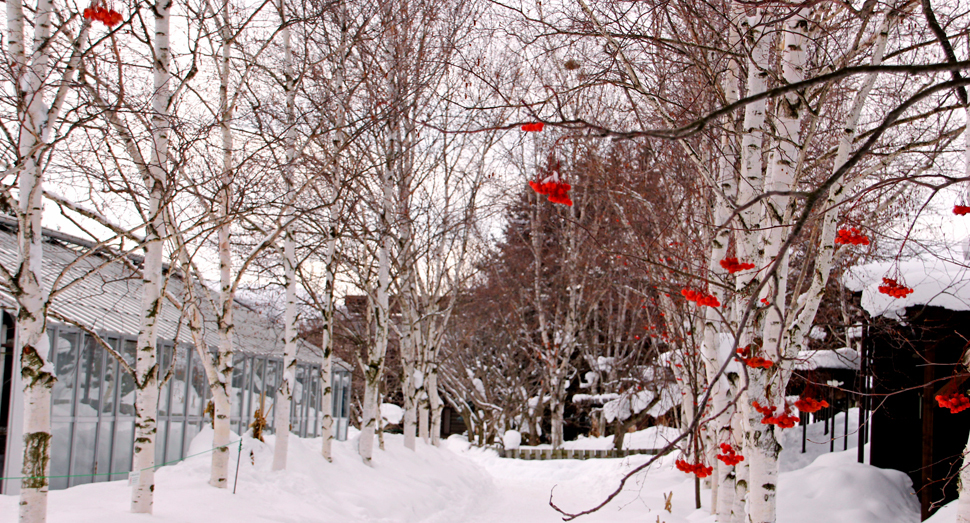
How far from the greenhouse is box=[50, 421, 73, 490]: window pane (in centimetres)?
1

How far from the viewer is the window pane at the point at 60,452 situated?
30.9ft

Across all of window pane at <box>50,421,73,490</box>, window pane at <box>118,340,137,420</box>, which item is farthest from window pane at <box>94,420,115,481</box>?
window pane at <box>50,421,73,490</box>

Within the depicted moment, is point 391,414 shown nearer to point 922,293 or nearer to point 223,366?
point 223,366

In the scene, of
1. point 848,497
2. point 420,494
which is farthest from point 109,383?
point 848,497

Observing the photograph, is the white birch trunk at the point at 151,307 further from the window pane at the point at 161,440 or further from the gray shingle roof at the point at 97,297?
the window pane at the point at 161,440

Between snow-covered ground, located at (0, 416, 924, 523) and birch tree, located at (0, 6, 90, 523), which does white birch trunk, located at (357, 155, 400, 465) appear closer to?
snow-covered ground, located at (0, 416, 924, 523)

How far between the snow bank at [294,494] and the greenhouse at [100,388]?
3.17 feet

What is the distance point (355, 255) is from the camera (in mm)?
14602

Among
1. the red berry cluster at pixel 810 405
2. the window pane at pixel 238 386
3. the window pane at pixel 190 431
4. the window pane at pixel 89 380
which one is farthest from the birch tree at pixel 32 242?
the window pane at pixel 238 386

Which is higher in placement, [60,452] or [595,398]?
[60,452]

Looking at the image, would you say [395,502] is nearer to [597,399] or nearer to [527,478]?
[527,478]

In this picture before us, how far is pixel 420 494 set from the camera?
11438mm

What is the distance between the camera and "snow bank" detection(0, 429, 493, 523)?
696cm

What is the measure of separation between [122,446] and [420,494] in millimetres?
4800
